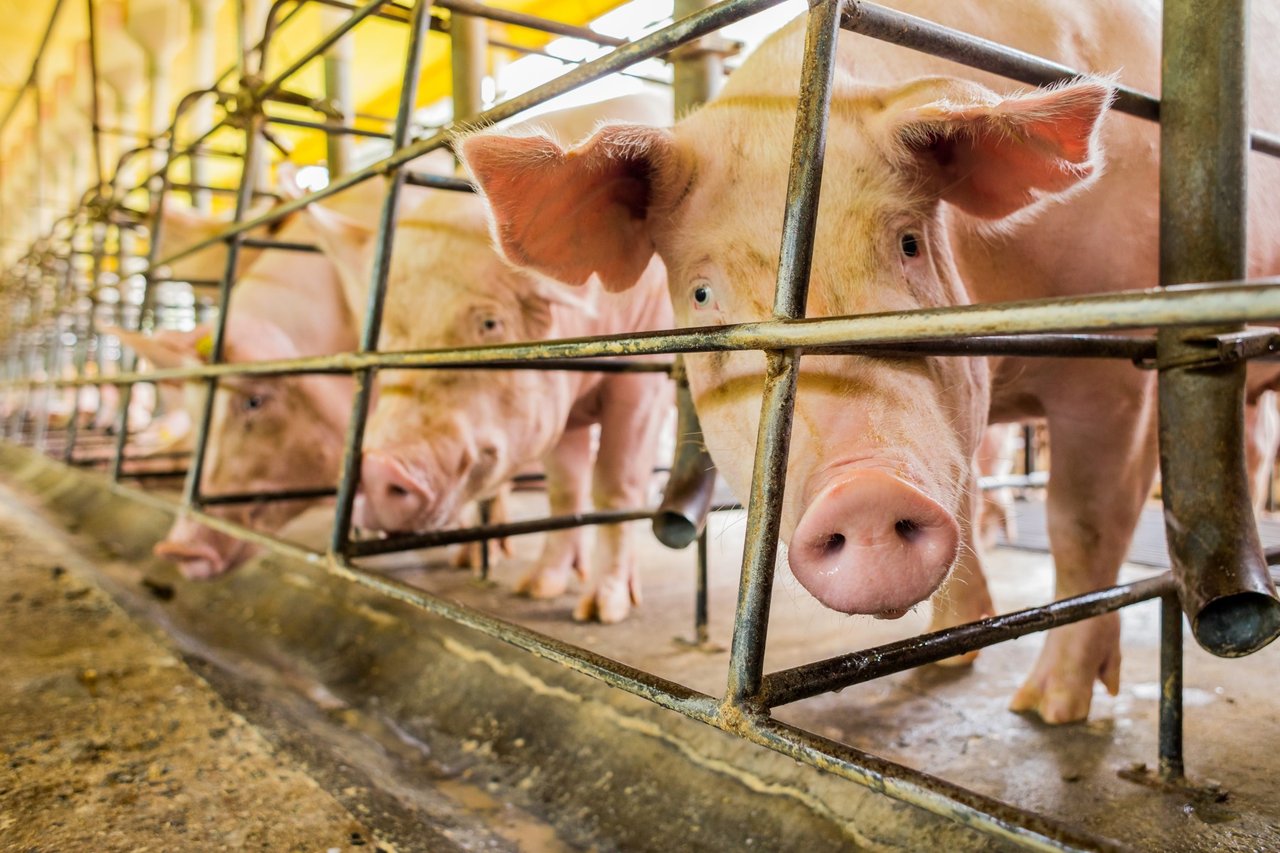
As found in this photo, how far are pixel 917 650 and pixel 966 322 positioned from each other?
485 millimetres

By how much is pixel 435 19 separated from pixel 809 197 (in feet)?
8.37

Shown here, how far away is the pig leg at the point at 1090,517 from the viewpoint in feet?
6.31

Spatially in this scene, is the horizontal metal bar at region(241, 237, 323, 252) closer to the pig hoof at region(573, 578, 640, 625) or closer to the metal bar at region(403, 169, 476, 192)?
the metal bar at region(403, 169, 476, 192)

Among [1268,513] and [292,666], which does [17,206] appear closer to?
[292,666]

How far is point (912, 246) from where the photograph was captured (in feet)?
4.87

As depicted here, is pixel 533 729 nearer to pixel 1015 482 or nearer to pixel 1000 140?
pixel 1000 140

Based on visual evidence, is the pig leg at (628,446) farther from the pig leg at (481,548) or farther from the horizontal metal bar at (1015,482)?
the horizontal metal bar at (1015,482)

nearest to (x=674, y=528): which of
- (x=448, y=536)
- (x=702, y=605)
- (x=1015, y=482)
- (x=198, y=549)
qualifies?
(x=702, y=605)

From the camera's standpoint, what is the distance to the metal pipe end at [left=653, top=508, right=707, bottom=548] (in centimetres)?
217

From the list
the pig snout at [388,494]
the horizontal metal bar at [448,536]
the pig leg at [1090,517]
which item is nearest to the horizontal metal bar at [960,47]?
the pig leg at [1090,517]

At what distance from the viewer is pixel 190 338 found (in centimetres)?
381

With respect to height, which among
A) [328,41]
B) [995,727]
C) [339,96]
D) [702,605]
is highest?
[339,96]

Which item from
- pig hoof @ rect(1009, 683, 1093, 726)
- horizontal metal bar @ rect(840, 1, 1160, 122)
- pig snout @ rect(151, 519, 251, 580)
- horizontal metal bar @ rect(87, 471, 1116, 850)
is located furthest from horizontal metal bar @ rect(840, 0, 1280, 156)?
pig snout @ rect(151, 519, 251, 580)

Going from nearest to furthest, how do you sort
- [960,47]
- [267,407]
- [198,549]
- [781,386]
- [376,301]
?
[781,386]
[960,47]
[376,301]
[198,549]
[267,407]
